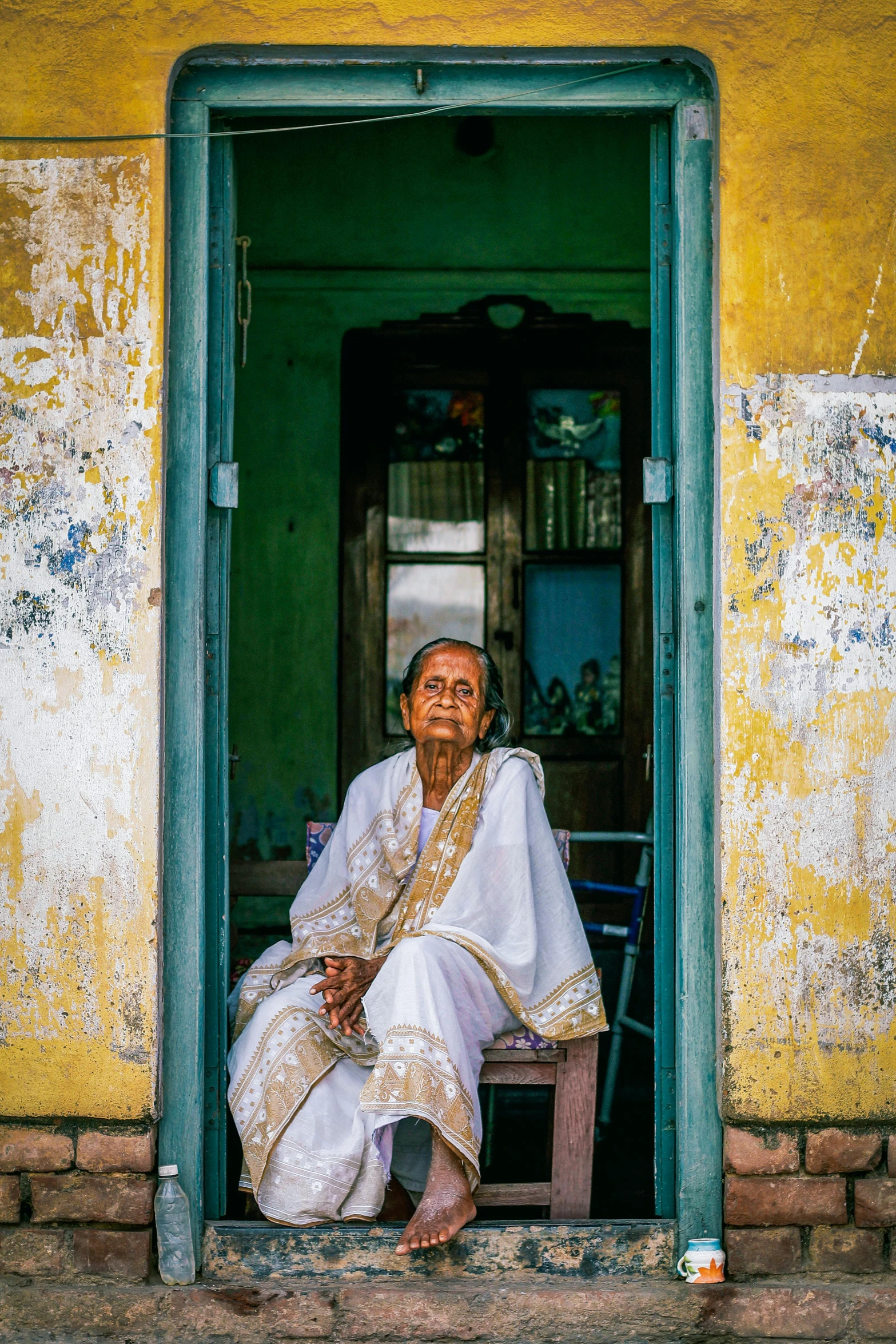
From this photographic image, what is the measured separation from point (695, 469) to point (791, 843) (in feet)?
2.90

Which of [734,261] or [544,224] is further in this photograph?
[544,224]

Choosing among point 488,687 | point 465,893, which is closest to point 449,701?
point 488,687

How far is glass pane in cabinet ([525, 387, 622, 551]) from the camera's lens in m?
5.04

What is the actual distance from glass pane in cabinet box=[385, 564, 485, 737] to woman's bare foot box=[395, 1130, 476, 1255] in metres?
2.53

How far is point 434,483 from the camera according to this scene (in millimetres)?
5078

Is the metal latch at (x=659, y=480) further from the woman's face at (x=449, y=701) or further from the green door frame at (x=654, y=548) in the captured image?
the woman's face at (x=449, y=701)

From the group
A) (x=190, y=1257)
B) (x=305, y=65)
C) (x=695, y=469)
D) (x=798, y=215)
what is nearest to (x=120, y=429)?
(x=305, y=65)

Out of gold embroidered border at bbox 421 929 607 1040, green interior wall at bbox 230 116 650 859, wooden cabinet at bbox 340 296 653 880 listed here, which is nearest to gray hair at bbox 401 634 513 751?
gold embroidered border at bbox 421 929 607 1040

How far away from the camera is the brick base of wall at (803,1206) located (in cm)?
268

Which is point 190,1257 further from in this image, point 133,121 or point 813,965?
point 133,121

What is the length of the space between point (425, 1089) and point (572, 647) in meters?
2.70

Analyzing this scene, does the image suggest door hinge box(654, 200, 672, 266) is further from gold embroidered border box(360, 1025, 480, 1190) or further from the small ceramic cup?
the small ceramic cup

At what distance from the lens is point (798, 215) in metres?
2.74

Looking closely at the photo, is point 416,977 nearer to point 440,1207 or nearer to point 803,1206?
point 440,1207
